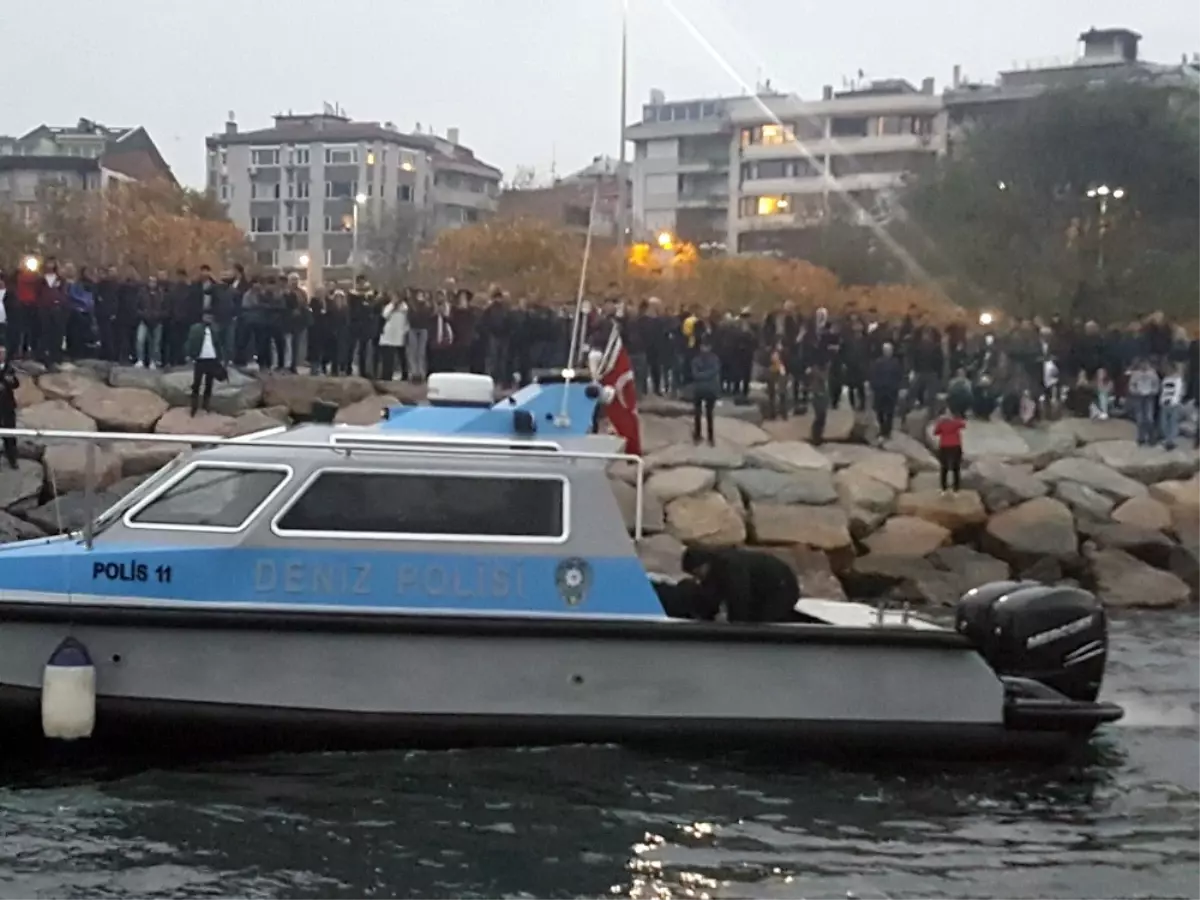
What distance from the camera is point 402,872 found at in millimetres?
8250

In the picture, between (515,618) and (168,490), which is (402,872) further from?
(168,490)

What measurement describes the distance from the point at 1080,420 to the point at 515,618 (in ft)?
53.3

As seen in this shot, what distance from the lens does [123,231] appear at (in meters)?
43.6

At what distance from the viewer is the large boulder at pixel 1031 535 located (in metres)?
20.1

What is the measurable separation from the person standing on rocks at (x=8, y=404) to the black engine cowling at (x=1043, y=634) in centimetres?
1178

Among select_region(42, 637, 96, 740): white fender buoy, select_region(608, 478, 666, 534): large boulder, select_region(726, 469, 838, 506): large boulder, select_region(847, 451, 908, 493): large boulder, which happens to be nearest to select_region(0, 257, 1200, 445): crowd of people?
select_region(847, 451, 908, 493): large boulder

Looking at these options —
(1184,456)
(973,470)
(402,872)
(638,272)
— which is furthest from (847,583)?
(638,272)

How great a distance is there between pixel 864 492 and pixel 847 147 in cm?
5449

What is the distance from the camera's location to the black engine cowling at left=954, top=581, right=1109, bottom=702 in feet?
33.6

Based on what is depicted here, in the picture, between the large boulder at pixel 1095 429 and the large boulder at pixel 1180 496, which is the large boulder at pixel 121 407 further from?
the large boulder at pixel 1180 496

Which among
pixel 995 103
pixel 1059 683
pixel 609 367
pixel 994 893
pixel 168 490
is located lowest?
pixel 994 893

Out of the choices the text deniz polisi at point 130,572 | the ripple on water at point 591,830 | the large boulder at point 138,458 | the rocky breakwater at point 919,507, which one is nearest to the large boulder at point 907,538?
the rocky breakwater at point 919,507

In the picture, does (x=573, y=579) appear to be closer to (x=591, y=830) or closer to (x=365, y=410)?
(x=591, y=830)

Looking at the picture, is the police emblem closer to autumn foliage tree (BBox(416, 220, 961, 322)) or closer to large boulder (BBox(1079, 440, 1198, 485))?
large boulder (BBox(1079, 440, 1198, 485))
